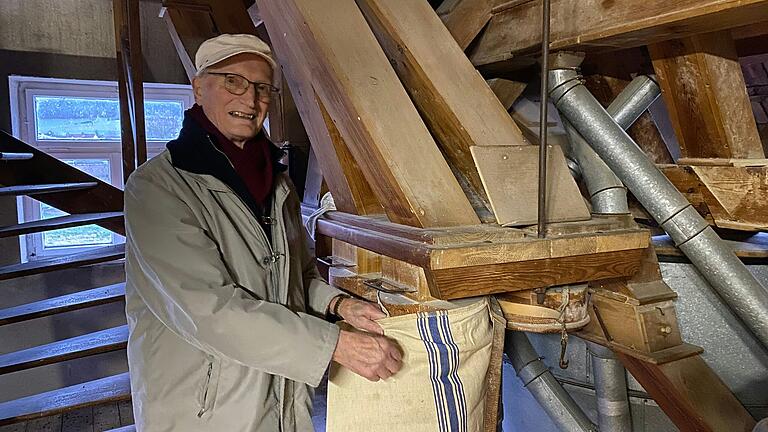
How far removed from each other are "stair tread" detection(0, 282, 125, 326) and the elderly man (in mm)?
1216

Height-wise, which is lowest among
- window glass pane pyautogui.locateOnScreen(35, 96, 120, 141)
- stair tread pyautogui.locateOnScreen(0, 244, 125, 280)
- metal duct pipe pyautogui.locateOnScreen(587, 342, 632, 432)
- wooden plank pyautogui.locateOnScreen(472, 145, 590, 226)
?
metal duct pipe pyautogui.locateOnScreen(587, 342, 632, 432)

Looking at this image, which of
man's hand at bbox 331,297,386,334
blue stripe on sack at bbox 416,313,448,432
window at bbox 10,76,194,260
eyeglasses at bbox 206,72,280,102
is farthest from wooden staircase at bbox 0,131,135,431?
blue stripe on sack at bbox 416,313,448,432

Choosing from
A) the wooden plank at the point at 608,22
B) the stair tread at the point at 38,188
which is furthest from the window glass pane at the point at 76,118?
the wooden plank at the point at 608,22

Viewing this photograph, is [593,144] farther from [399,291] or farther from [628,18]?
[399,291]

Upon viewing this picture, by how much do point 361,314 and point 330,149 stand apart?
455 mm

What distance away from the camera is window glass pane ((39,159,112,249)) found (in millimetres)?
3357

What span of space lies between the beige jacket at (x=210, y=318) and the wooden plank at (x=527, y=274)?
0.80 feet

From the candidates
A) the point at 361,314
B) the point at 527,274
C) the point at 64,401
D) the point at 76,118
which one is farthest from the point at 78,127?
the point at 527,274

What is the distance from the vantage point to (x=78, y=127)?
11.2 feet

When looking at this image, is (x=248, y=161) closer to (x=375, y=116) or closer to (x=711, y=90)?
(x=375, y=116)

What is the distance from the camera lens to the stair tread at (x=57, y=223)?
2.32 meters

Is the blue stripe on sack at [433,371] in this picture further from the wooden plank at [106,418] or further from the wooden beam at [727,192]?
the wooden plank at [106,418]

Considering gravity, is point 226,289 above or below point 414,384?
above

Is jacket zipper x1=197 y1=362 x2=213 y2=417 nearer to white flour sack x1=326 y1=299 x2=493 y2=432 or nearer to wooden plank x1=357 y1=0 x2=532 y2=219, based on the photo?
white flour sack x1=326 y1=299 x2=493 y2=432
